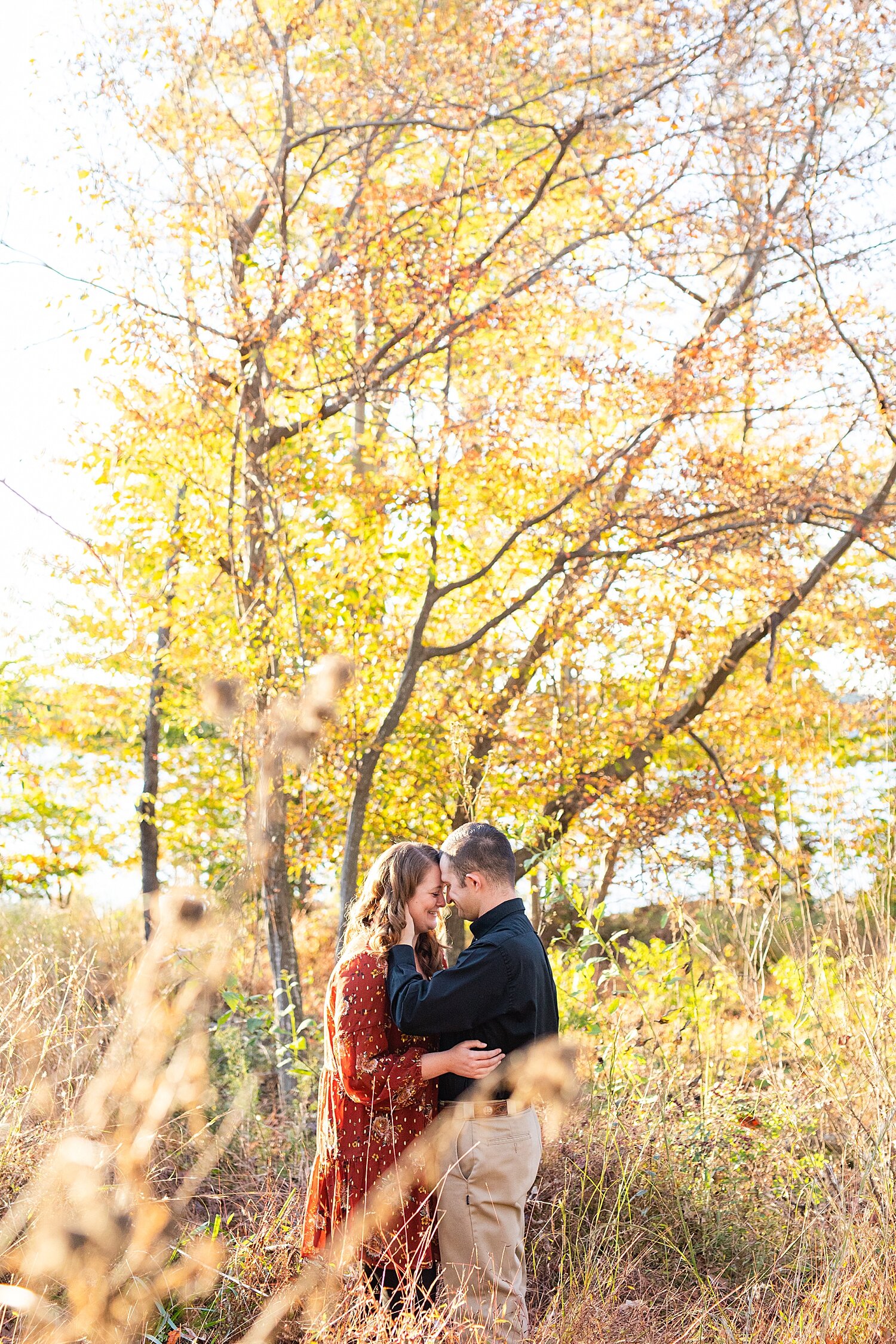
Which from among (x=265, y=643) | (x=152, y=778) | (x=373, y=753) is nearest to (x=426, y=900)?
(x=373, y=753)

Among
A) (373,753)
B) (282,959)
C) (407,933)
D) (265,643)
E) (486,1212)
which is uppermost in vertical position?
(265,643)

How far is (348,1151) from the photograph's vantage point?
3.12 metres

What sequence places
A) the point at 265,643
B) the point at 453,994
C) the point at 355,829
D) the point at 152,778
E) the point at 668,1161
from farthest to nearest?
1. the point at 152,778
2. the point at 265,643
3. the point at 355,829
4. the point at 668,1161
5. the point at 453,994

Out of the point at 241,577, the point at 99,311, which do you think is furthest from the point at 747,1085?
the point at 99,311

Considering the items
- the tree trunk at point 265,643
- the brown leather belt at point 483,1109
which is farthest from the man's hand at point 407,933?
the tree trunk at point 265,643

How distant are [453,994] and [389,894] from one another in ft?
1.27

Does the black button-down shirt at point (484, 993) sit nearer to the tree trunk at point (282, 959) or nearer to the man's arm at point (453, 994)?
the man's arm at point (453, 994)

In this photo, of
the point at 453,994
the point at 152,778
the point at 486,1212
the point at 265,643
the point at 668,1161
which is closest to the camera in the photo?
the point at 453,994

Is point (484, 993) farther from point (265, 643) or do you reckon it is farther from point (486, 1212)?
point (265, 643)

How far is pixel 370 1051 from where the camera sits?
3.03m

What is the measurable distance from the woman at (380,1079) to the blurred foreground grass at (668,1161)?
225 mm

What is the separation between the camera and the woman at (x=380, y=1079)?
9.87 ft

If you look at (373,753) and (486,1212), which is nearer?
(486,1212)

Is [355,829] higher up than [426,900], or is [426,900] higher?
[355,829]
